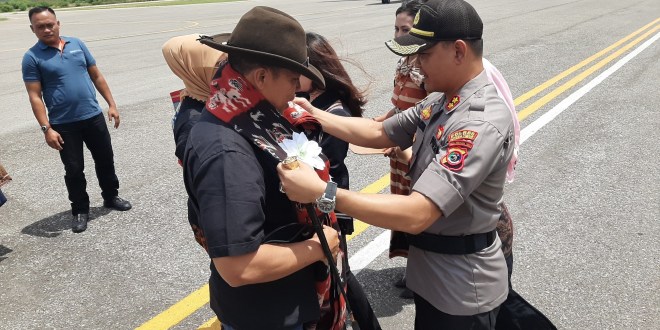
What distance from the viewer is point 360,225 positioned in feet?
16.6

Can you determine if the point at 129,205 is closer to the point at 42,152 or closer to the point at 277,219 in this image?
the point at 42,152

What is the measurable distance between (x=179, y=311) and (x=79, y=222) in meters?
1.83

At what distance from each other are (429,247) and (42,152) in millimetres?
6379

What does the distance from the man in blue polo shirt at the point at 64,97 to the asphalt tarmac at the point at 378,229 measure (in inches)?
16.7

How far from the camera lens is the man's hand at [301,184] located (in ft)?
6.06

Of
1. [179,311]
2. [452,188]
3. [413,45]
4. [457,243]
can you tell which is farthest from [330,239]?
[179,311]

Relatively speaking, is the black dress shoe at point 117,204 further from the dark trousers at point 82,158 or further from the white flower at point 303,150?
the white flower at point 303,150

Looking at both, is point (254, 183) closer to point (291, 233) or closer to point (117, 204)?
point (291, 233)

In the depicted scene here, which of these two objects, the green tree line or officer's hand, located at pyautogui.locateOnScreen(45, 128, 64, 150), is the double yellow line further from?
the green tree line

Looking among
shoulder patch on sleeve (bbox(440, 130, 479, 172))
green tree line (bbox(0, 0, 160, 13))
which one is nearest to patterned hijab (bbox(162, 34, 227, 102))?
shoulder patch on sleeve (bbox(440, 130, 479, 172))

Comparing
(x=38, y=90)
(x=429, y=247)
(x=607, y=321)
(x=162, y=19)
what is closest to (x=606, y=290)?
(x=607, y=321)

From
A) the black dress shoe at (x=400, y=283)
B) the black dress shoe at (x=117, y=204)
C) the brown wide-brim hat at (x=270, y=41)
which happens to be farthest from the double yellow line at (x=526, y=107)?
the brown wide-brim hat at (x=270, y=41)

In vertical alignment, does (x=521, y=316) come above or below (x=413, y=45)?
below

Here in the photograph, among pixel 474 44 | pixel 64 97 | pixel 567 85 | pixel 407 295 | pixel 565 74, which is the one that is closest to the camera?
pixel 474 44
